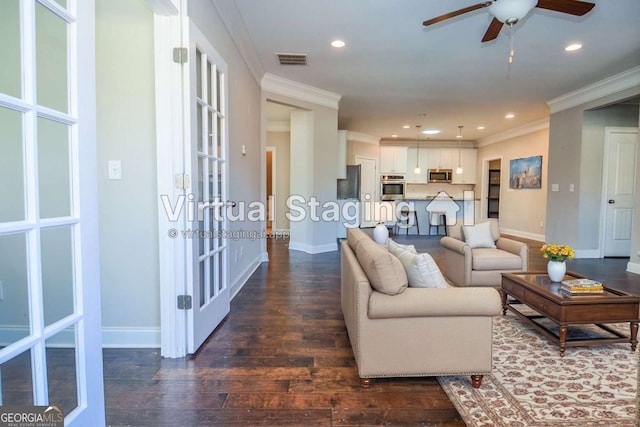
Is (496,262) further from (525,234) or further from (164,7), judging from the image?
(525,234)

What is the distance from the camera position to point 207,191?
243cm

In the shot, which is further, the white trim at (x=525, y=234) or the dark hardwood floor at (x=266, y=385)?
the white trim at (x=525, y=234)

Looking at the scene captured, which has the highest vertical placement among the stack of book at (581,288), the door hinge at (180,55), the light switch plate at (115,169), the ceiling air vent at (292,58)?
the ceiling air vent at (292,58)

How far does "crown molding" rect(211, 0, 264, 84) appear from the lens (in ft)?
9.34

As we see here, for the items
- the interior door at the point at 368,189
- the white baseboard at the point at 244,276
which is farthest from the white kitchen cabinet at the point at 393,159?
the white baseboard at the point at 244,276

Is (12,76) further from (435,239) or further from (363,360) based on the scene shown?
(435,239)

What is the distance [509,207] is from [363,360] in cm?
838

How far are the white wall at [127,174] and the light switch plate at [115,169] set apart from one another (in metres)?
0.03

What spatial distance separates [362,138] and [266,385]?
7754 mm

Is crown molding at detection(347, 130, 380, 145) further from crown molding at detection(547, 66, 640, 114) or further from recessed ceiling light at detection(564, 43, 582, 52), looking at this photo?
recessed ceiling light at detection(564, 43, 582, 52)

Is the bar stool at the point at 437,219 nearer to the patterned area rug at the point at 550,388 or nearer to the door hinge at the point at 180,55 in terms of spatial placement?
the patterned area rug at the point at 550,388

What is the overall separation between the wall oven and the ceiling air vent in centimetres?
548

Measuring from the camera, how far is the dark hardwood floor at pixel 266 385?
160 cm

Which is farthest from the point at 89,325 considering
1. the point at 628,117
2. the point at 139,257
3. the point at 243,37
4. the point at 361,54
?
the point at 628,117
